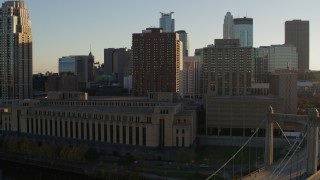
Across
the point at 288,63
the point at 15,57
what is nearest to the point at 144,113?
the point at 15,57

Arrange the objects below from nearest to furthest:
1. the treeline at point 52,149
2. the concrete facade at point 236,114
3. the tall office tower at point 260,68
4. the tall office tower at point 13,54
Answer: the treeline at point 52,149
the concrete facade at point 236,114
the tall office tower at point 13,54
the tall office tower at point 260,68

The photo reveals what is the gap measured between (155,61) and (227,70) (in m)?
24.8

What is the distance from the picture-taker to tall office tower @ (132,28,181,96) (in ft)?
438

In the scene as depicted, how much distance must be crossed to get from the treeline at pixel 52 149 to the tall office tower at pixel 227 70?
63364 mm

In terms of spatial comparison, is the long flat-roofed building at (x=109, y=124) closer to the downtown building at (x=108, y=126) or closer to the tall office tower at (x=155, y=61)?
the downtown building at (x=108, y=126)

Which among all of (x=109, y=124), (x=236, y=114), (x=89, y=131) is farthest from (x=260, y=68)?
(x=109, y=124)

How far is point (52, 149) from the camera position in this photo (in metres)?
60.3

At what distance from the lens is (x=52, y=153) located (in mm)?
59875

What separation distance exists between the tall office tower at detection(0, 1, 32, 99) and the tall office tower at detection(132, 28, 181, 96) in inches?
1297

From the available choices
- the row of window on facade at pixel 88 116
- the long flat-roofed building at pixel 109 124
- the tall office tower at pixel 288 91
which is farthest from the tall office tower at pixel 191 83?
the row of window on facade at pixel 88 116

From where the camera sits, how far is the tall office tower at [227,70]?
11944 cm

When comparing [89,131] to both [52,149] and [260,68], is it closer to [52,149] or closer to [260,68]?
[52,149]

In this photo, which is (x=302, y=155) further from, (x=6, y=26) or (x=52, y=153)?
(x=6, y=26)

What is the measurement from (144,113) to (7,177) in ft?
66.3
